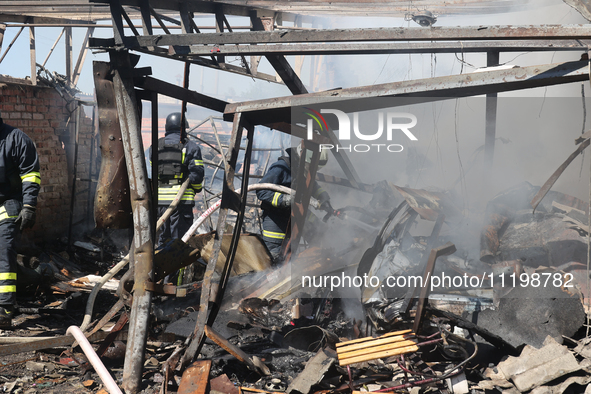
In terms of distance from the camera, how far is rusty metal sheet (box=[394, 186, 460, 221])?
13.3 ft

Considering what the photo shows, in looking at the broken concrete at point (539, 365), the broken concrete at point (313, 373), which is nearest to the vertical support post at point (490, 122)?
the broken concrete at point (539, 365)

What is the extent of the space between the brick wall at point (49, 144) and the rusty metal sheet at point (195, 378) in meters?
5.51

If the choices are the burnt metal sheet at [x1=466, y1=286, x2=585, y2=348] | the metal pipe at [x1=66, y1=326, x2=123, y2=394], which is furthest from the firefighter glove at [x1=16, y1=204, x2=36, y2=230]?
the burnt metal sheet at [x1=466, y1=286, x2=585, y2=348]

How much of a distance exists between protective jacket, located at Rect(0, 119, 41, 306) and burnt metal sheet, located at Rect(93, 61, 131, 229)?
1.79 meters

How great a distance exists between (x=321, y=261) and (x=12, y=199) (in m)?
3.32

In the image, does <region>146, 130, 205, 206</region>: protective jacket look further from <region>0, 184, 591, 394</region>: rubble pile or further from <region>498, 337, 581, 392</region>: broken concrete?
<region>498, 337, 581, 392</region>: broken concrete

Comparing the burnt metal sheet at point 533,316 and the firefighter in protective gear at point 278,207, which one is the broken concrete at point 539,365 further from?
the firefighter in protective gear at point 278,207

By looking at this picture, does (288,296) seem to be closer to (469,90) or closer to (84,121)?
(469,90)

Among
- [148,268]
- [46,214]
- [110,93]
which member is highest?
[110,93]

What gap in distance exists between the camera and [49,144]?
765 cm

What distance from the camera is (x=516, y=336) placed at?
3543mm

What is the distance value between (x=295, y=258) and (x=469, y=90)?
9.35 feet

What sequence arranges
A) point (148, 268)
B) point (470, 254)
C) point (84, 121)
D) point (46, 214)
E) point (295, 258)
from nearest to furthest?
point (148, 268) → point (470, 254) → point (295, 258) → point (46, 214) → point (84, 121)

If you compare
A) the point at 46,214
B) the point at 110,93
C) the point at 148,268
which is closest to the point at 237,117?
the point at 110,93
